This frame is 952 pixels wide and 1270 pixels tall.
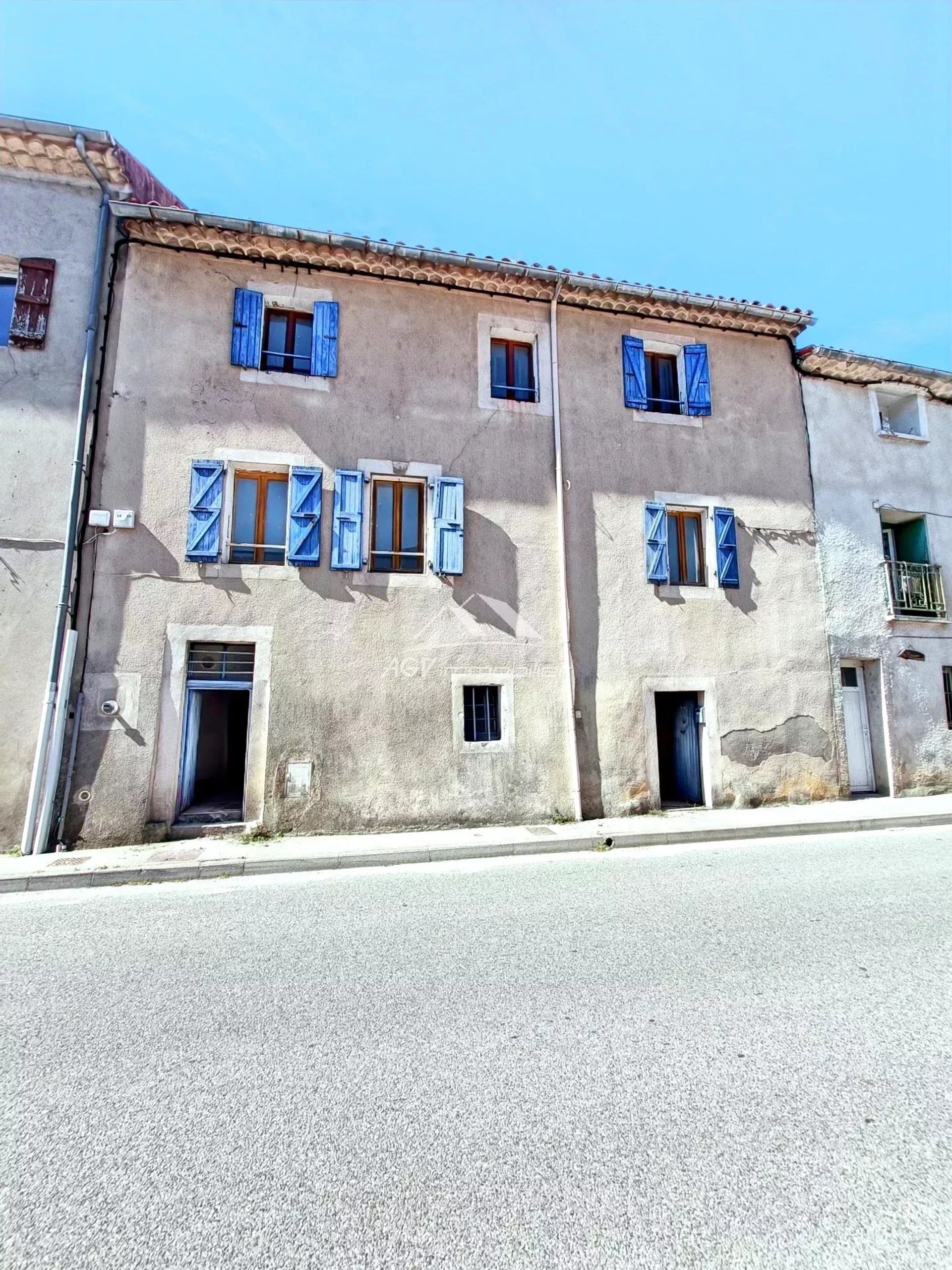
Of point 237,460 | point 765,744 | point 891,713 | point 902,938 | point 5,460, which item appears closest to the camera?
point 902,938

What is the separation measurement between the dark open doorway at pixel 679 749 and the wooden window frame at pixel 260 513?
6.79 metres

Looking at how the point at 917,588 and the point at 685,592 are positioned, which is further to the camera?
the point at 917,588

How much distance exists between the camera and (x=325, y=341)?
9766 millimetres

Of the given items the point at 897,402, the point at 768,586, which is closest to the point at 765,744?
the point at 768,586

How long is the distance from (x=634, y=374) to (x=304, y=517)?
250 inches

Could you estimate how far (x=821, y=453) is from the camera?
11.8 meters

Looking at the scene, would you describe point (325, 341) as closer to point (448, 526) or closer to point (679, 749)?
point (448, 526)

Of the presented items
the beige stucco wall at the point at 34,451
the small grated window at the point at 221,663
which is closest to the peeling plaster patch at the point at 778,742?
the small grated window at the point at 221,663

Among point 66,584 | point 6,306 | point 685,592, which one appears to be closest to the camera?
→ point 66,584

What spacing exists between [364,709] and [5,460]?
6.09 m

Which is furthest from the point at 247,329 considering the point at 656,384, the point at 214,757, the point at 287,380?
the point at 214,757

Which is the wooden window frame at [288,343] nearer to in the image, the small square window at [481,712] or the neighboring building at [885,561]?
the small square window at [481,712]

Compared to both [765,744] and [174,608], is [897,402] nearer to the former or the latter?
[765,744]

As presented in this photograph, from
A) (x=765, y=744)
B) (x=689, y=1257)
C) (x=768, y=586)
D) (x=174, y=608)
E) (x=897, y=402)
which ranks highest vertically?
(x=897, y=402)
